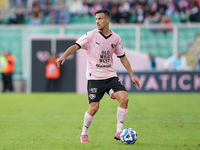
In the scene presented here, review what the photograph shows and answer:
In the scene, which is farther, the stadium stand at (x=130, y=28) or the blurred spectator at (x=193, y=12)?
the blurred spectator at (x=193, y=12)

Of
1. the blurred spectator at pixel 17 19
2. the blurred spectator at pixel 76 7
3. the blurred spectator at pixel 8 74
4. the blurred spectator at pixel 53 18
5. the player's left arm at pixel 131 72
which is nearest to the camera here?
the player's left arm at pixel 131 72

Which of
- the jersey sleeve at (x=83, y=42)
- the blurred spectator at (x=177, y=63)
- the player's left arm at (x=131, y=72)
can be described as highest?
the jersey sleeve at (x=83, y=42)

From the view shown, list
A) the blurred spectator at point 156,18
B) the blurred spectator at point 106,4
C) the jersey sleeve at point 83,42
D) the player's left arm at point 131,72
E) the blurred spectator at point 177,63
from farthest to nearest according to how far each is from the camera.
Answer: the blurred spectator at point 106,4 < the blurred spectator at point 156,18 < the blurred spectator at point 177,63 < the player's left arm at point 131,72 < the jersey sleeve at point 83,42

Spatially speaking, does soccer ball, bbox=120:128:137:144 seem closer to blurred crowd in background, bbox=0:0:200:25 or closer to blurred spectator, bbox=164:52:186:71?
blurred spectator, bbox=164:52:186:71

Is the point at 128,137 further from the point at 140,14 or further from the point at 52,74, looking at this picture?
the point at 140,14

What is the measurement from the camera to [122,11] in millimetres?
22688

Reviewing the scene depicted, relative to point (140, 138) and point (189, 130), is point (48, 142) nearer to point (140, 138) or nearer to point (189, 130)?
point (140, 138)

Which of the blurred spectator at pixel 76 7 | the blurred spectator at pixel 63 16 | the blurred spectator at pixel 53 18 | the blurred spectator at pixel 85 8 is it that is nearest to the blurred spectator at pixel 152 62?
the blurred spectator at pixel 85 8

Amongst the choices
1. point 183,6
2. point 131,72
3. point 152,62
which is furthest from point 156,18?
point 131,72

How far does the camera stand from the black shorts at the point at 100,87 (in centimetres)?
596

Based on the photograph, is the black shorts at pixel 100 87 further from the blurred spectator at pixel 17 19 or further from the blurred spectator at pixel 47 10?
the blurred spectator at pixel 47 10

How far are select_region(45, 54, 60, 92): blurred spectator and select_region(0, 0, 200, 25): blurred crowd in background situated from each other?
419cm

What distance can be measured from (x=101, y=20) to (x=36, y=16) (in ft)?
60.8

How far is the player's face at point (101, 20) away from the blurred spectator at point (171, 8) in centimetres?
1738
